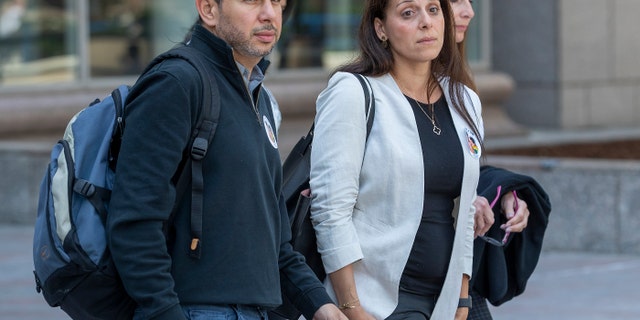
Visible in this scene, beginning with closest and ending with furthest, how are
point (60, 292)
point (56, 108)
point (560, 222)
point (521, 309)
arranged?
point (60, 292)
point (521, 309)
point (560, 222)
point (56, 108)

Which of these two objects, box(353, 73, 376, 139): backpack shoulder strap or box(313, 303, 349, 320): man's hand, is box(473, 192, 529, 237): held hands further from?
box(313, 303, 349, 320): man's hand

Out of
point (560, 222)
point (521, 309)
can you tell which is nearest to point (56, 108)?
point (560, 222)

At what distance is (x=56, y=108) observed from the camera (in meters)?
13.4

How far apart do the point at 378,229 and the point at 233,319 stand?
0.87 meters

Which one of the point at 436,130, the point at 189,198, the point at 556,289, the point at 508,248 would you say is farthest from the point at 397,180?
the point at 556,289

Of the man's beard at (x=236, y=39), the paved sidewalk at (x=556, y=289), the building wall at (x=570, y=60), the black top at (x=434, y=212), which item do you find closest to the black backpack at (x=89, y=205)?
the man's beard at (x=236, y=39)

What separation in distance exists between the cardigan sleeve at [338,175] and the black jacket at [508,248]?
2.66 feet

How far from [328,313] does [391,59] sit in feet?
3.25

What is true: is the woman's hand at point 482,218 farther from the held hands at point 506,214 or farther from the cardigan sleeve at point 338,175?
the cardigan sleeve at point 338,175

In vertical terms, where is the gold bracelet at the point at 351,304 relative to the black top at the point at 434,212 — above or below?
below

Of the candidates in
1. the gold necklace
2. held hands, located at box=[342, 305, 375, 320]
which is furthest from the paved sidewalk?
held hands, located at box=[342, 305, 375, 320]

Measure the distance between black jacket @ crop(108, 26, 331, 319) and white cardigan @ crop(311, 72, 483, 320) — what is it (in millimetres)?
449

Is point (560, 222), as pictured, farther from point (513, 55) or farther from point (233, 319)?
point (513, 55)

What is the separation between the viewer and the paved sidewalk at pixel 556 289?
301 inches
